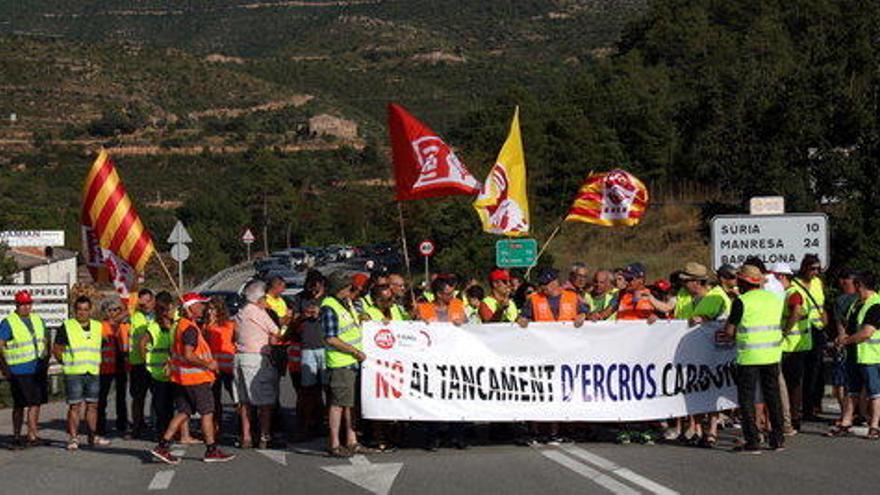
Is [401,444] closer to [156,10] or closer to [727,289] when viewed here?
[727,289]

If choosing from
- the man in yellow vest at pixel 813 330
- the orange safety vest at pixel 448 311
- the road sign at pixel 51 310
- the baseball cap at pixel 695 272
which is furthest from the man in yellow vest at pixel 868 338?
the road sign at pixel 51 310

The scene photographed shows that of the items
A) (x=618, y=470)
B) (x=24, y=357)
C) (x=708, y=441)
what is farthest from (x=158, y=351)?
(x=708, y=441)

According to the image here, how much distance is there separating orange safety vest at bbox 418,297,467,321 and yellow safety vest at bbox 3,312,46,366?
13.3ft

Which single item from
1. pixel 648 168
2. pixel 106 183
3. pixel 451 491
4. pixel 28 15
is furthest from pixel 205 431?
pixel 28 15

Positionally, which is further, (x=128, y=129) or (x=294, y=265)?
(x=128, y=129)

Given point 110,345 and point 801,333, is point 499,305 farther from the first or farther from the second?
point 110,345

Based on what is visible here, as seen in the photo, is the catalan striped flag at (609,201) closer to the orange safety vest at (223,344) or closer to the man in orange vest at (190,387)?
the orange safety vest at (223,344)

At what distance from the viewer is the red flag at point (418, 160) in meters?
17.1

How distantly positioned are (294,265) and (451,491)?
6787 centimetres

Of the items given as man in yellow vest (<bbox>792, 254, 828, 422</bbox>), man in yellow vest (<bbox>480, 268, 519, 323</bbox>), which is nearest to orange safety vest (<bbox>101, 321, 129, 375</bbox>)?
man in yellow vest (<bbox>480, 268, 519, 323</bbox>)

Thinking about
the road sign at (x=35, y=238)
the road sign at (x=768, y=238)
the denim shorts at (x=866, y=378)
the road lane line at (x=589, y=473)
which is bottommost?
the road lane line at (x=589, y=473)

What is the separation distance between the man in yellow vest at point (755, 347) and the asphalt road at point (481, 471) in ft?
0.99

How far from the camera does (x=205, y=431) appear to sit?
14.3 metres

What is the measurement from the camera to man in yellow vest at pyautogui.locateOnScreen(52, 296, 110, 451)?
1569 centimetres
